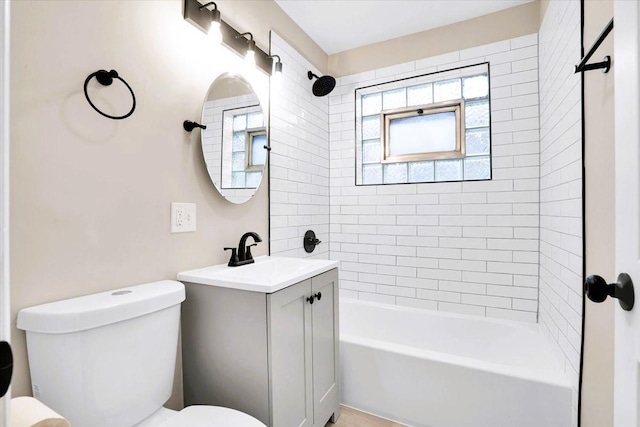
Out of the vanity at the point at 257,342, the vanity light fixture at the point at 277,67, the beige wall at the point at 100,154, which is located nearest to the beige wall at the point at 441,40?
the vanity light fixture at the point at 277,67

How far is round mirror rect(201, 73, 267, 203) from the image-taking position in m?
1.60

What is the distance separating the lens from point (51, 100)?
100 centimetres

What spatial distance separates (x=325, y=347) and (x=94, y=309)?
1.07 metres

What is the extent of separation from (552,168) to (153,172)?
2.17 m

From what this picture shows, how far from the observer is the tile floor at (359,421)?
1.77 m

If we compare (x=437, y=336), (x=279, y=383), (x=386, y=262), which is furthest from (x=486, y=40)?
(x=279, y=383)

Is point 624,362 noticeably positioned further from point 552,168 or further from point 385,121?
point 385,121

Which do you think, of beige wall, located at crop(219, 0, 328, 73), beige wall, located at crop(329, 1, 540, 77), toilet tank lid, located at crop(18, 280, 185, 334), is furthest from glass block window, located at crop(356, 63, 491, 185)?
toilet tank lid, located at crop(18, 280, 185, 334)

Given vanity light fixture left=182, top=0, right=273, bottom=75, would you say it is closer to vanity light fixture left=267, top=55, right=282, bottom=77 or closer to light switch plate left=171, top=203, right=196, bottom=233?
vanity light fixture left=267, top=55, right=282, bottom=77

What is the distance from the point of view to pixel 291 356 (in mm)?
1332

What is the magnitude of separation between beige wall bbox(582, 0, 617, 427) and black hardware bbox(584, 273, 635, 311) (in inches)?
21.2

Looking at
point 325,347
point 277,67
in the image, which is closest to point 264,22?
point 277,67

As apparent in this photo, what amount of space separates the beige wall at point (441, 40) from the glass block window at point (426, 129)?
0.62 ft

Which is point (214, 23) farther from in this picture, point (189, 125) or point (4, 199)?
point (4, 199)
